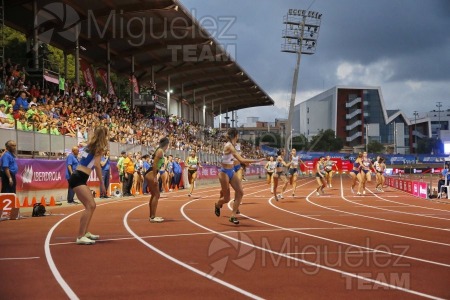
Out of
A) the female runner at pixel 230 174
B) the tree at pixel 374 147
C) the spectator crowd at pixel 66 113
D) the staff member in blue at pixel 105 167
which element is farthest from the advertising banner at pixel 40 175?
the tree at pixel 374 147

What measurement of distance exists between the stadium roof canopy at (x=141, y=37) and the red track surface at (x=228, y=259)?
21.4 meters

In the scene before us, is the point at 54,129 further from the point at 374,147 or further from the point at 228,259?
the point at 374,147

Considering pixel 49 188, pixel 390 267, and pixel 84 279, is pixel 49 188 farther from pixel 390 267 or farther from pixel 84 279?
pixel 390 267

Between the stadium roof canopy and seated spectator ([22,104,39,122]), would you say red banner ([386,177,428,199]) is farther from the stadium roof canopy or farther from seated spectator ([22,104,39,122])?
the stadium roof canopy

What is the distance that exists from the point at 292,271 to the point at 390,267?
1430 millimetres

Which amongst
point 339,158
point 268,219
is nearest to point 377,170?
point 268,219

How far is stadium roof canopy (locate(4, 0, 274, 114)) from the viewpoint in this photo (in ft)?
105

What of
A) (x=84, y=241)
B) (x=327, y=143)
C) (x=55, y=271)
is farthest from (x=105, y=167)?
(x=327, y=143)

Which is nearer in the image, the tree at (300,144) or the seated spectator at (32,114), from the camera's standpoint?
the seated spectator at (32,114)

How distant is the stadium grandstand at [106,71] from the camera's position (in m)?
21.3

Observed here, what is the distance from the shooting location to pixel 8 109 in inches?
746

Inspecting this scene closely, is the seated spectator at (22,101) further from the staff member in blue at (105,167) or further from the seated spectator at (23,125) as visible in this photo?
the staff member in blue at (105,167)

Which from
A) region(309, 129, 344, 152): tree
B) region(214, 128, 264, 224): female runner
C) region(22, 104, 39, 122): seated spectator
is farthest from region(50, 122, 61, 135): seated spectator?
region(309, 129, 344, 152): tree

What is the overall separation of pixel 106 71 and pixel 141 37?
19.0 ft
